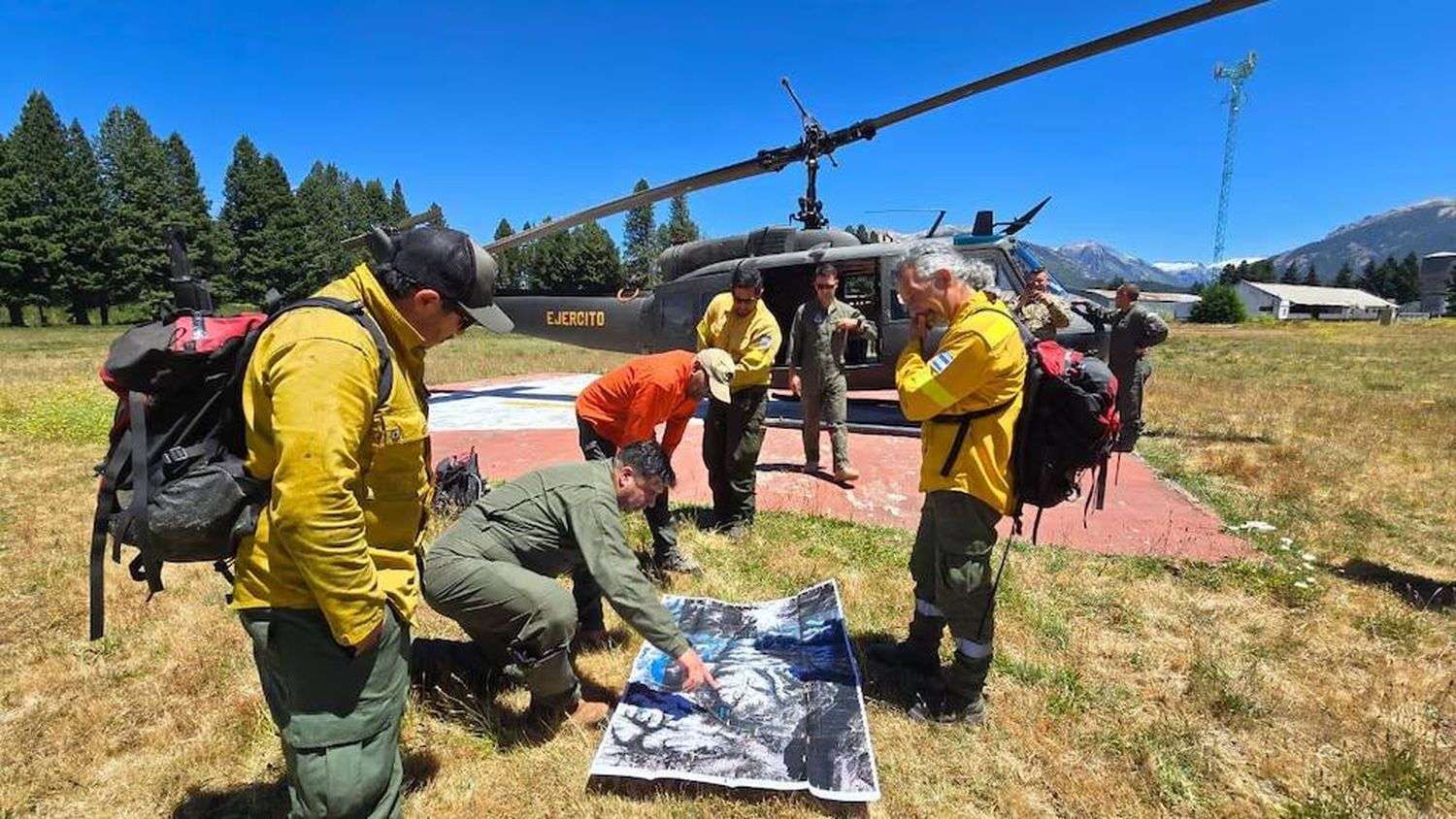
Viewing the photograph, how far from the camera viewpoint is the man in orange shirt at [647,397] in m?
4.01

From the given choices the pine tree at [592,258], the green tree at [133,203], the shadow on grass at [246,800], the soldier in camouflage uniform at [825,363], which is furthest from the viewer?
the pine tree at [592,258]

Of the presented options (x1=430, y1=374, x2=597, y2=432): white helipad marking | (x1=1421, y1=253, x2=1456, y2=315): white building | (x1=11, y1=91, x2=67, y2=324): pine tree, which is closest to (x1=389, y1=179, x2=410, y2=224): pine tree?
(x1=11, y1=91, x2=67, y2=324): pine tree

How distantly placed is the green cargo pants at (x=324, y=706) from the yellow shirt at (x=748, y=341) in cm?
340

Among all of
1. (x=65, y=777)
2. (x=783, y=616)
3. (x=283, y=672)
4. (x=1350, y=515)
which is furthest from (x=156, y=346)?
(x=1350, y=515)

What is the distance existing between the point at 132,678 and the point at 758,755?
314cm

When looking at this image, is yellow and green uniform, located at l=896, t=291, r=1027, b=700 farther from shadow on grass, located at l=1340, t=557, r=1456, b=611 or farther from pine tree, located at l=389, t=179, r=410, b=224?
pine tree, located at l=389, t=179, r=410, b=224

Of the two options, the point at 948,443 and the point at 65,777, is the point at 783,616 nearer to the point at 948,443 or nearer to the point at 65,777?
the point at 948,443

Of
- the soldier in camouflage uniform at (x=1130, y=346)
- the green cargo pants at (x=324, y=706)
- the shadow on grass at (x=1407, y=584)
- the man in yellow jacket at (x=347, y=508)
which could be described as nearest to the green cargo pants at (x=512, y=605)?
the man in yellow jacket at (x=347, y=508)

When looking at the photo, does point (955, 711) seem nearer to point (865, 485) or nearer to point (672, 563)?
point (672, 563)

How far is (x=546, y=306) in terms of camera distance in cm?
1120

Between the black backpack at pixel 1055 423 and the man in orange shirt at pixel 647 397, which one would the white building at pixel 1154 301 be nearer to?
the black backpack at pixel 1055 423

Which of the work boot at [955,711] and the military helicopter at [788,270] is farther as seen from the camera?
the military helicopter at [788,270]

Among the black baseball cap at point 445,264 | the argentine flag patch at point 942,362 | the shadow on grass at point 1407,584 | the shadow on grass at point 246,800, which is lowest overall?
the shadow on grass at point 1407,584

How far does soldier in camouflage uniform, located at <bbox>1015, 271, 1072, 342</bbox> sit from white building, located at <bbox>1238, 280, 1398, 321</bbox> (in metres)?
100
